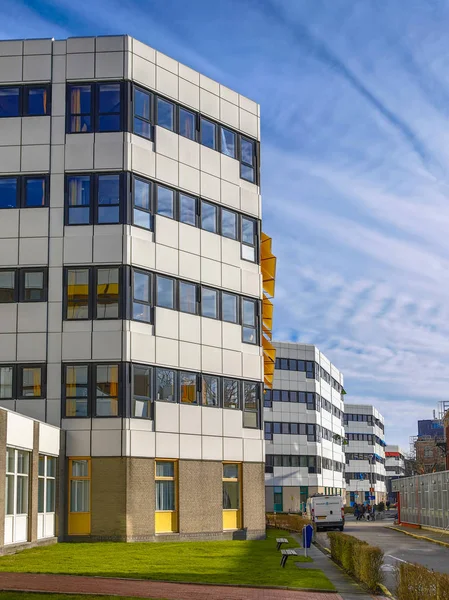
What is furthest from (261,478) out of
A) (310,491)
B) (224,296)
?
(310,491)

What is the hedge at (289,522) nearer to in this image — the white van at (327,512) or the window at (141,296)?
the white van at (327,512)

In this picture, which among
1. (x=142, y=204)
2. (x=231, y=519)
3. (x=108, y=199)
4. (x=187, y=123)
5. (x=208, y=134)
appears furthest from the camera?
(x=208, y=134)

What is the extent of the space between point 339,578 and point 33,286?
18.7m

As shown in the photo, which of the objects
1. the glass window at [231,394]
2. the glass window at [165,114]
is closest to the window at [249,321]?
the glass window at [231,394]

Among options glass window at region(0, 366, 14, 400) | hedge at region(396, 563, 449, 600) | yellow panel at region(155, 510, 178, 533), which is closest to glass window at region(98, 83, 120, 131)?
glass window at region(0, 366, 14, 400)

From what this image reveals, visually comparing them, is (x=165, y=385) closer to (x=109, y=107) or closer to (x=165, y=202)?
(x=165, y=202)

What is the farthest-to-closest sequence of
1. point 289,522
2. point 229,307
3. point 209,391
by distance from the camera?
point 289,522 → point 229,307 → point 209,391

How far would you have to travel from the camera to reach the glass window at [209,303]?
40312 millimetres

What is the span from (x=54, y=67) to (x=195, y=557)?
2101cm

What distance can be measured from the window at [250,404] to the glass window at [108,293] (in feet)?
27.0

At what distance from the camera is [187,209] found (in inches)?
1586

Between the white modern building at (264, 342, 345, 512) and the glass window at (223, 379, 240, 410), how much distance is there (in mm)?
58934

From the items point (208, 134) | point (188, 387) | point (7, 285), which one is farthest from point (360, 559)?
point (208, 134)

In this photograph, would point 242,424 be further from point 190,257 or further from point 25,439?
point 25,439
